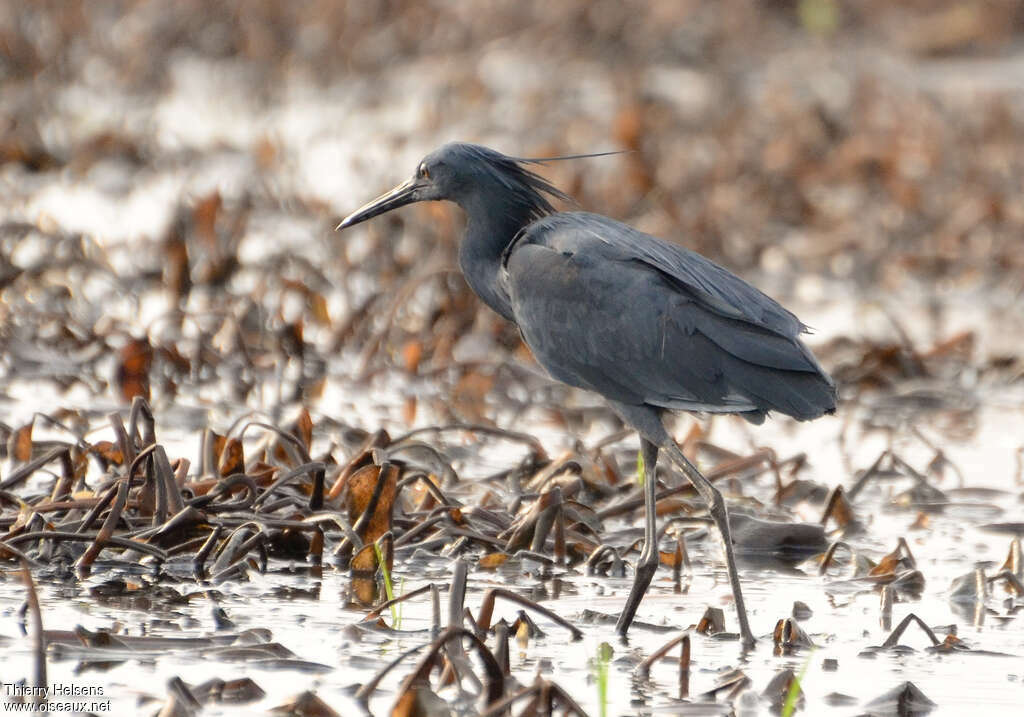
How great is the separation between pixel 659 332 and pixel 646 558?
578 millimetres

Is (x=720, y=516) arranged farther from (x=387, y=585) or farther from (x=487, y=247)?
(x=487, y=247)

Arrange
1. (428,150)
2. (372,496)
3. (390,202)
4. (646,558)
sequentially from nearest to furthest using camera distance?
(646,558) → (372,496) → (390,202) → (428,150)

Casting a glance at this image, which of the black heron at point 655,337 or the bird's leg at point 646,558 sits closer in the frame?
the bird's leg at point 646,558

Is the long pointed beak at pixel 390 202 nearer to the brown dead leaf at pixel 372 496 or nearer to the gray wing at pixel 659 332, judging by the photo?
the gray wing at pixel 659 332

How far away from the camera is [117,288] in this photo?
7.76 metres

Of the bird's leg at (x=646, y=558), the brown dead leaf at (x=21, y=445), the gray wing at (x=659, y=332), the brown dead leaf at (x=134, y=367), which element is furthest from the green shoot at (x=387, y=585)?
the brown dead leaf at (x=134, y=367)

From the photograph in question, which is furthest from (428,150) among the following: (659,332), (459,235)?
(659,332)

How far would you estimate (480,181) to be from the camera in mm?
5137

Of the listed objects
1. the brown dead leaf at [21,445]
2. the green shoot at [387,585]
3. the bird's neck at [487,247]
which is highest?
the bird's neck at [487,247]

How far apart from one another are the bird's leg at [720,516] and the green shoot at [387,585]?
0.76 metres

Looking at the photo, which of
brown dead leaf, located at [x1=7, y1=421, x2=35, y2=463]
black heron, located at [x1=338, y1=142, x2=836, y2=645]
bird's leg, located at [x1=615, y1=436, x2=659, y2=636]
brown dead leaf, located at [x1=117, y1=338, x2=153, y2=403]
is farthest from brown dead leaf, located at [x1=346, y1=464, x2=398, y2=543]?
brown dead leaf, located at [x1=117, y1=338, x2=153, y2=403]

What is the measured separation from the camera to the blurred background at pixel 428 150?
25.4 ft

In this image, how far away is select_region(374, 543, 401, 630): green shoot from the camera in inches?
170

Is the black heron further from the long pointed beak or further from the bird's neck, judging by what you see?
the long pointed beak
